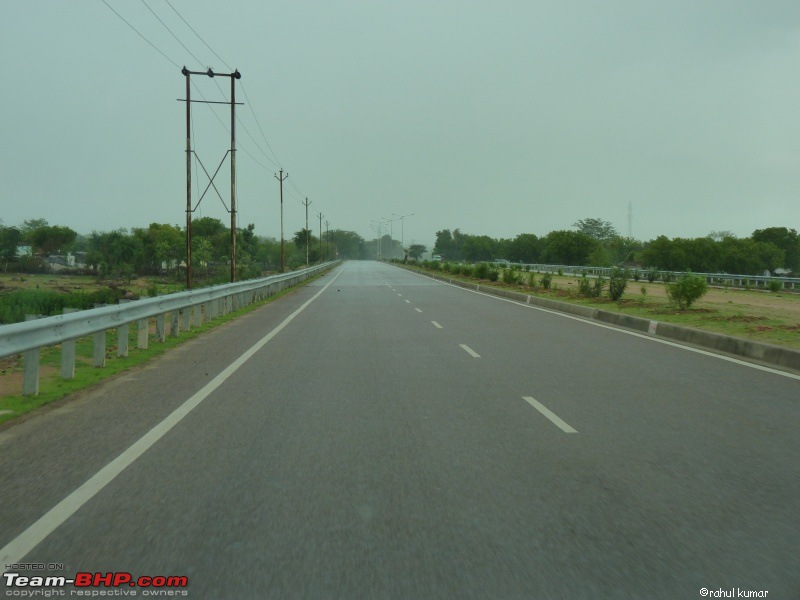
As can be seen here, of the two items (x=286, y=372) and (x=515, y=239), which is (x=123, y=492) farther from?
(x=515, y=239)

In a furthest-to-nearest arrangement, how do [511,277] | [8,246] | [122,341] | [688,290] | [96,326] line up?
[8,246] → [511,277] → [688,290] → [122,341] → [96,326]

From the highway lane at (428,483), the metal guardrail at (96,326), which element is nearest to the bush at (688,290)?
the highway lane at (428,483)

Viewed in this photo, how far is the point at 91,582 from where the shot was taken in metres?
3.95

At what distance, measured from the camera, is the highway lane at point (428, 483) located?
4090 millimetres

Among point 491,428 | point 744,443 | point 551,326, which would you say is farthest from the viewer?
point 551,326

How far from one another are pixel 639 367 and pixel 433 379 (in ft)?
11.5

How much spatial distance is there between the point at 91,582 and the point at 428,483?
2450 millimetres

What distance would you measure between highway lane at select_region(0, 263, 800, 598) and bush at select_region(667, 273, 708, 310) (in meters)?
11.6

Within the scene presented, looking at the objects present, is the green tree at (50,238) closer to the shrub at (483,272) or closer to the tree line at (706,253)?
the tree line at (706,253)

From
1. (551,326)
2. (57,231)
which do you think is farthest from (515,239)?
(551,326)

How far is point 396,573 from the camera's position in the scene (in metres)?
4.02

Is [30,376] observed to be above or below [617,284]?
below

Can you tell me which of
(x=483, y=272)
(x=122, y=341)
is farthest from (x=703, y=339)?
(x=483, y=272)

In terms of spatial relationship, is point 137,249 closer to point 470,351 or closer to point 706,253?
point 706,253
